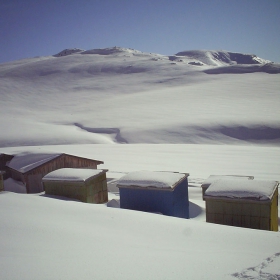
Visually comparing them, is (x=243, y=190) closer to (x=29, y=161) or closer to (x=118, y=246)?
(x=118, y=246)

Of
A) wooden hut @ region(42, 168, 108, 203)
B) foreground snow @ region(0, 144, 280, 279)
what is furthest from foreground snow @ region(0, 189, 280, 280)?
wooden hut @ region(42, 168, 108, 203)

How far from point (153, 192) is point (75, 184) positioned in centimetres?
358

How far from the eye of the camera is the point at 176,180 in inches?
438

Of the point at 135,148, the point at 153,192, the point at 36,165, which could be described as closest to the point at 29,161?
the point at 36,165

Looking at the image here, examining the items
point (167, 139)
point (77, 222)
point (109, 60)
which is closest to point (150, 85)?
point (109, 60)

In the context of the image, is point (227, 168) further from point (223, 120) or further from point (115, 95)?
point (115, 95)

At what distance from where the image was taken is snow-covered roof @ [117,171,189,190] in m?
10.7

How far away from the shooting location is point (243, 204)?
922 centimetres

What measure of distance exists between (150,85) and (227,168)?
62418 millimetres

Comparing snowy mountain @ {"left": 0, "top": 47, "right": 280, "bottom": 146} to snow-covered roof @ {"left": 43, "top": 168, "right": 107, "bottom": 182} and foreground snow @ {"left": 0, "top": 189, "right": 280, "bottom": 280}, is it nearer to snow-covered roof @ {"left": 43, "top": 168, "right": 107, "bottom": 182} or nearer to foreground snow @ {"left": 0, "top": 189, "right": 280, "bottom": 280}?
snow-covered roof @ {"left": 43, "top": 168, "right": 107, "bottom": 182}

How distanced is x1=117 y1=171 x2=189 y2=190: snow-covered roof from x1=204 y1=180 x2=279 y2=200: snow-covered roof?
1601 millimetres

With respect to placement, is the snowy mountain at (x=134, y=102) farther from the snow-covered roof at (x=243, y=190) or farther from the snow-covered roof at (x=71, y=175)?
the snow-covered roof at (x=243, y=190)

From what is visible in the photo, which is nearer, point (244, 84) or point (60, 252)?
point (60, 252)

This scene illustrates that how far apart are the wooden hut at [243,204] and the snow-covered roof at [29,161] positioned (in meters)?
10.8
